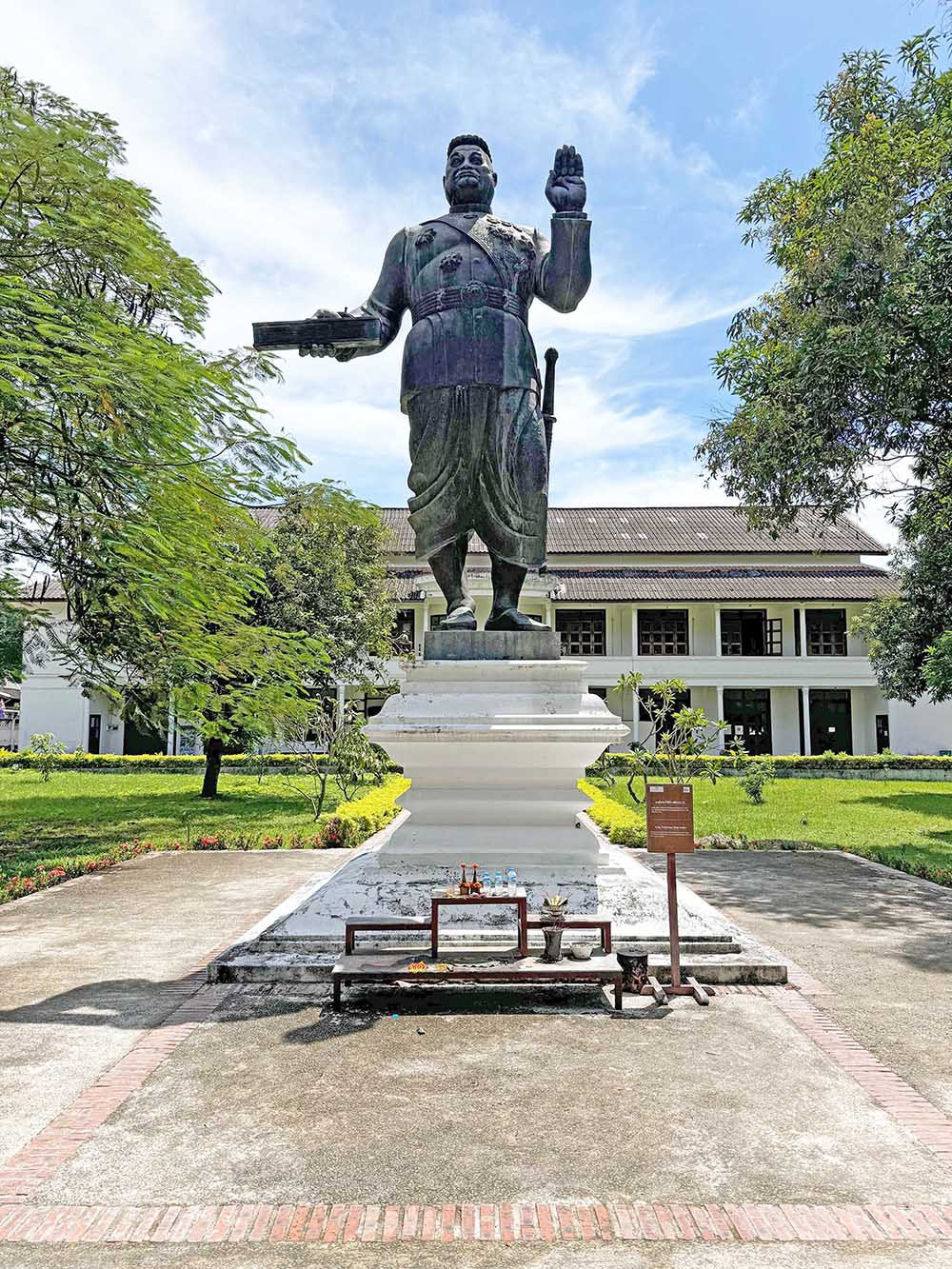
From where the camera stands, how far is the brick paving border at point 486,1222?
2377mm

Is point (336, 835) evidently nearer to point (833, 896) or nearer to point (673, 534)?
point (833, 896)

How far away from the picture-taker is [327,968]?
4516mm

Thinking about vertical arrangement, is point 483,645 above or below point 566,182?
below

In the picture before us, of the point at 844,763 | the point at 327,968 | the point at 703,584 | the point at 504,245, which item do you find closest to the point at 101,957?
the point at 327,968

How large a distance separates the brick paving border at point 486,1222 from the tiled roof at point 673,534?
86.9 feet

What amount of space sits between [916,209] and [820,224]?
104 cm

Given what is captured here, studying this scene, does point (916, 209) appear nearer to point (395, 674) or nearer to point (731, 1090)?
point (731, 1090)

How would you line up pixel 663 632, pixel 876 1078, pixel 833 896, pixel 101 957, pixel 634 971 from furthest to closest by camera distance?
pixel 663 632 → pixel 833 896 → pixel 101 957 → pixel 634 971 → pixel 876 1078

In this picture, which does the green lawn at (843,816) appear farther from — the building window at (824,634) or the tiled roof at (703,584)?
the building window at (824,634)

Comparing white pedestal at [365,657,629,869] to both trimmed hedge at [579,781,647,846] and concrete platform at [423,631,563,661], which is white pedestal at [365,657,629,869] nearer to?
concrete platform at [423,631,563,661]

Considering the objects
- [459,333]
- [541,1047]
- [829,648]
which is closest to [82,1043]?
[541,1047]

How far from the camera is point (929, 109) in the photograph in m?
10.3

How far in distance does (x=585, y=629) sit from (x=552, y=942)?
24812 mm

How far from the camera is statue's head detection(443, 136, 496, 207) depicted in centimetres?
588
